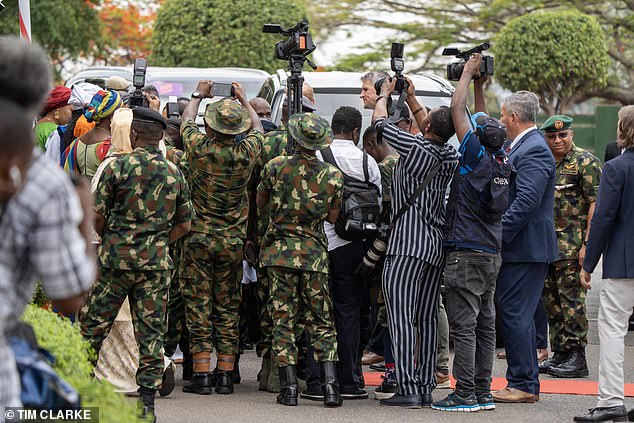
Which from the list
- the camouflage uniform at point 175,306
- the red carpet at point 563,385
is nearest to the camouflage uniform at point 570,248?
the red carpet at point 563,385

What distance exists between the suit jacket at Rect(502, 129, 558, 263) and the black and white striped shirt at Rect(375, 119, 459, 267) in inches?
23.2

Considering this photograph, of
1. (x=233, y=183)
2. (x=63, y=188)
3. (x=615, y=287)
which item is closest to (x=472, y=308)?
(x=615, y=287)

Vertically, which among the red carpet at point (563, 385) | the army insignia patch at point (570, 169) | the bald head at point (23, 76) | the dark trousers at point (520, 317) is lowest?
the red carpet at point (563, 385)

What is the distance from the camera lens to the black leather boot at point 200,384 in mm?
7969

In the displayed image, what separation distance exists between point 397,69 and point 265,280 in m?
1.80

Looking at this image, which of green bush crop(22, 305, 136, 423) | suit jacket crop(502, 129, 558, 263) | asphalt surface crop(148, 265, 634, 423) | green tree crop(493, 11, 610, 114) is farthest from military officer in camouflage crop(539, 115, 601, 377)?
green tree crop(493, 11, 610, 114)

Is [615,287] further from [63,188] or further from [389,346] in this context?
[63,188]

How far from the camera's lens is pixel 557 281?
922cm

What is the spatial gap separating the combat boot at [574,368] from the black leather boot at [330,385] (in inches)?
89.6

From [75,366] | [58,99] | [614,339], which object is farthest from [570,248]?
[75,366]

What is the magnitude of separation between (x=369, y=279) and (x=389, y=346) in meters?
0.55

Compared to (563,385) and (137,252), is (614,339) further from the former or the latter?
(137,252)

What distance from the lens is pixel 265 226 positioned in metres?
8.13

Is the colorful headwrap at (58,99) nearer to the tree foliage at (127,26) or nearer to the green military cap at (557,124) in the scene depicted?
the green military cap at (557,124)
